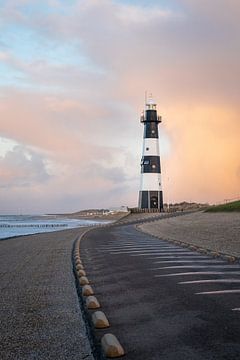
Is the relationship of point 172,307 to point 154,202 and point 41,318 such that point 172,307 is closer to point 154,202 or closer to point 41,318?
point 41,318

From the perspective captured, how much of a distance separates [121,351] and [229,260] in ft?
30.1

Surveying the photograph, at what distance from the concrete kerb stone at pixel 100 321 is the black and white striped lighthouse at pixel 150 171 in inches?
2301

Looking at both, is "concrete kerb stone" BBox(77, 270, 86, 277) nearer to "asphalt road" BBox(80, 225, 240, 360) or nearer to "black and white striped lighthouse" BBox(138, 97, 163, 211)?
"asphalt road" BBox(80, 225, 240, 360)

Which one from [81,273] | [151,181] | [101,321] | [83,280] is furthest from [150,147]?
[101,321]

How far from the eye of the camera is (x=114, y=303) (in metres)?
8.35

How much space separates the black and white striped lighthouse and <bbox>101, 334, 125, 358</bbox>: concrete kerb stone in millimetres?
59802

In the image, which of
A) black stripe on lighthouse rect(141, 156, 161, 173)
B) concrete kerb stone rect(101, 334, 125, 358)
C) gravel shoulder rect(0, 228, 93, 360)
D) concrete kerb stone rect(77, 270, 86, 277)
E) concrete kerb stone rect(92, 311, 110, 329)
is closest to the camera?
concrete kerb stone rect(101, 334, 125, 358)

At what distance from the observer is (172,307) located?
772 cm

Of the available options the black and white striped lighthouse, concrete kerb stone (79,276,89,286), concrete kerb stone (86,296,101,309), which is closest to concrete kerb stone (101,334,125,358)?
concrete kerb stone (86,296,101,309)

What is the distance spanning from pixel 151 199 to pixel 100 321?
2334 inches

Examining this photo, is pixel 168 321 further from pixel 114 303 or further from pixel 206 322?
pixel 114 303

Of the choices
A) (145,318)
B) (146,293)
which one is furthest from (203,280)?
(145,318)

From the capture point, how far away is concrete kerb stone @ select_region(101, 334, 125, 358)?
17.6ft

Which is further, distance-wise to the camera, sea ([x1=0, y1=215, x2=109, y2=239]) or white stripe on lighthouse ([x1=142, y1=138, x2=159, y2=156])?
white stripe on lighthouse ([x1=142, y1=138, x2=159, y2=156])
